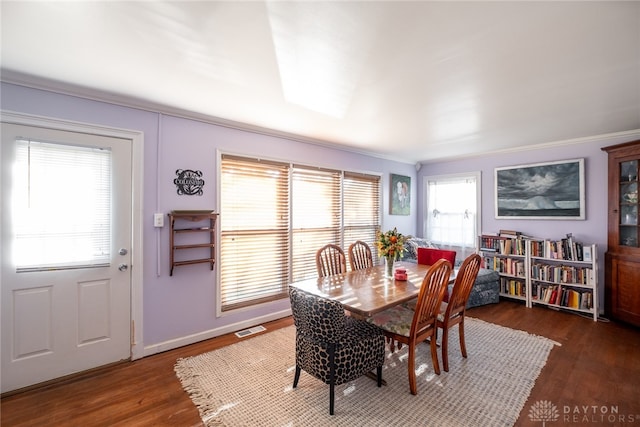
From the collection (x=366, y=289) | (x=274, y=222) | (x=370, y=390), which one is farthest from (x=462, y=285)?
(x=274, y=222)

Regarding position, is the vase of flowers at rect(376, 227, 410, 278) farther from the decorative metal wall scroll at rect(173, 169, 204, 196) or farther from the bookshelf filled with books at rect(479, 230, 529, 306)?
the bookshelf filled with books at rect(479, 230, 529, 306)

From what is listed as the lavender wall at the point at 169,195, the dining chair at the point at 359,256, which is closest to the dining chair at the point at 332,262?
the dining chair at the point at 359,256

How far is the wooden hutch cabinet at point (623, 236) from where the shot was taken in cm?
Answer: 328

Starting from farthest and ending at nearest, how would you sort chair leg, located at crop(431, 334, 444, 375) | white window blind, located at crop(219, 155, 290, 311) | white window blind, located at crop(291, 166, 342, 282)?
white window blind, located at crop(291, 166, 342, 282) < white window blind, located at crop(219, 155, 290, 311) < chair leg, located at crop(431, 334, 444, 375)

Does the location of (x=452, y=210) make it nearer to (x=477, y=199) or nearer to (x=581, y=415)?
(x=477, y=199)

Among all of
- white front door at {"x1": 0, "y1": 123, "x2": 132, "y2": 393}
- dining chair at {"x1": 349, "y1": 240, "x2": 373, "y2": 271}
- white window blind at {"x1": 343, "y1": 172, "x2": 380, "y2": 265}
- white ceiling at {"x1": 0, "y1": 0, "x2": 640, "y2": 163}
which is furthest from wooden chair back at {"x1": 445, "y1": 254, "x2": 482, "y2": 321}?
white front door at {"x1": 0, "y1": 123, "x2": 132, "y2": 393}

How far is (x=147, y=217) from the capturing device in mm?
2723

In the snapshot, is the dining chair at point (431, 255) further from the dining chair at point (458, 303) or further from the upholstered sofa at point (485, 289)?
the dining chair at point (458, 303)

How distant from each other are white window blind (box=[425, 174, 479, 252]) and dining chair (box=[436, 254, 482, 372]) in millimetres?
2826

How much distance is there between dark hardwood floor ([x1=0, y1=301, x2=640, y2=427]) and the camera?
6.22ft

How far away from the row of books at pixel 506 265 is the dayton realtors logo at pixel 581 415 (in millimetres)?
2507

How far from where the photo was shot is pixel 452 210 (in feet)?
17.5

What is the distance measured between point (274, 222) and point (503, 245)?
3638mm

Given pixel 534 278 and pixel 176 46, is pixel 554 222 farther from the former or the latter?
pixel 176 46
